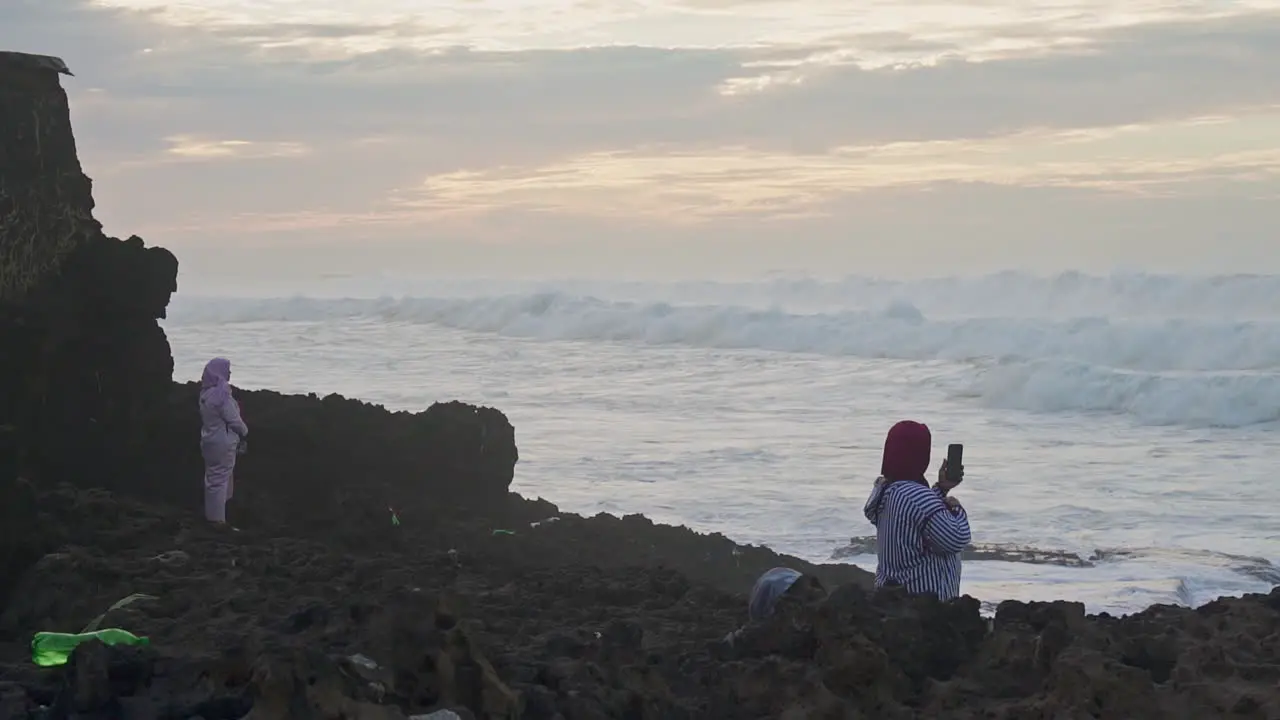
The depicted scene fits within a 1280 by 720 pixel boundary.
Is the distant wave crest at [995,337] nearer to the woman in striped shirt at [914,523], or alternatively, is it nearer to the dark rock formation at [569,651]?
the woman in striped shirt at [914,523]

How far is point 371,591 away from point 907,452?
7.67ft

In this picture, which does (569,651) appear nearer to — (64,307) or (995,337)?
(64,307)

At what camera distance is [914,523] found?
6520mm

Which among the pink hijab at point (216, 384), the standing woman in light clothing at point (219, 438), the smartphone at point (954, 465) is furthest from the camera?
the pink hijab at point (216, 384)

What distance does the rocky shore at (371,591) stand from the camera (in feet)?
14.6

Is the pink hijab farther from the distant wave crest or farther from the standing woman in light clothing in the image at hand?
the distant wave crest

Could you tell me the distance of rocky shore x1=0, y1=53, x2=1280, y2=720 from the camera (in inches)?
175

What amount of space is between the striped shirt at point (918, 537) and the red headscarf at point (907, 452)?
6 centimetres

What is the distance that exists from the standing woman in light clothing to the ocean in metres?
5.67

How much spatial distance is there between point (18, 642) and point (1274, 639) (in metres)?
4.76

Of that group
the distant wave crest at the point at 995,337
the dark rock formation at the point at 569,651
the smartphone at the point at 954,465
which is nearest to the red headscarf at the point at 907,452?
the smartphone at the point at 954,465

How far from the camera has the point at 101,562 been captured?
6969mm

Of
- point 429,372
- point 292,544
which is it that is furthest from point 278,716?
point 429,372

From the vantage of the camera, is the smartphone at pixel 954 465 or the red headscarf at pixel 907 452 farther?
the smartphone at pixel 954 465
